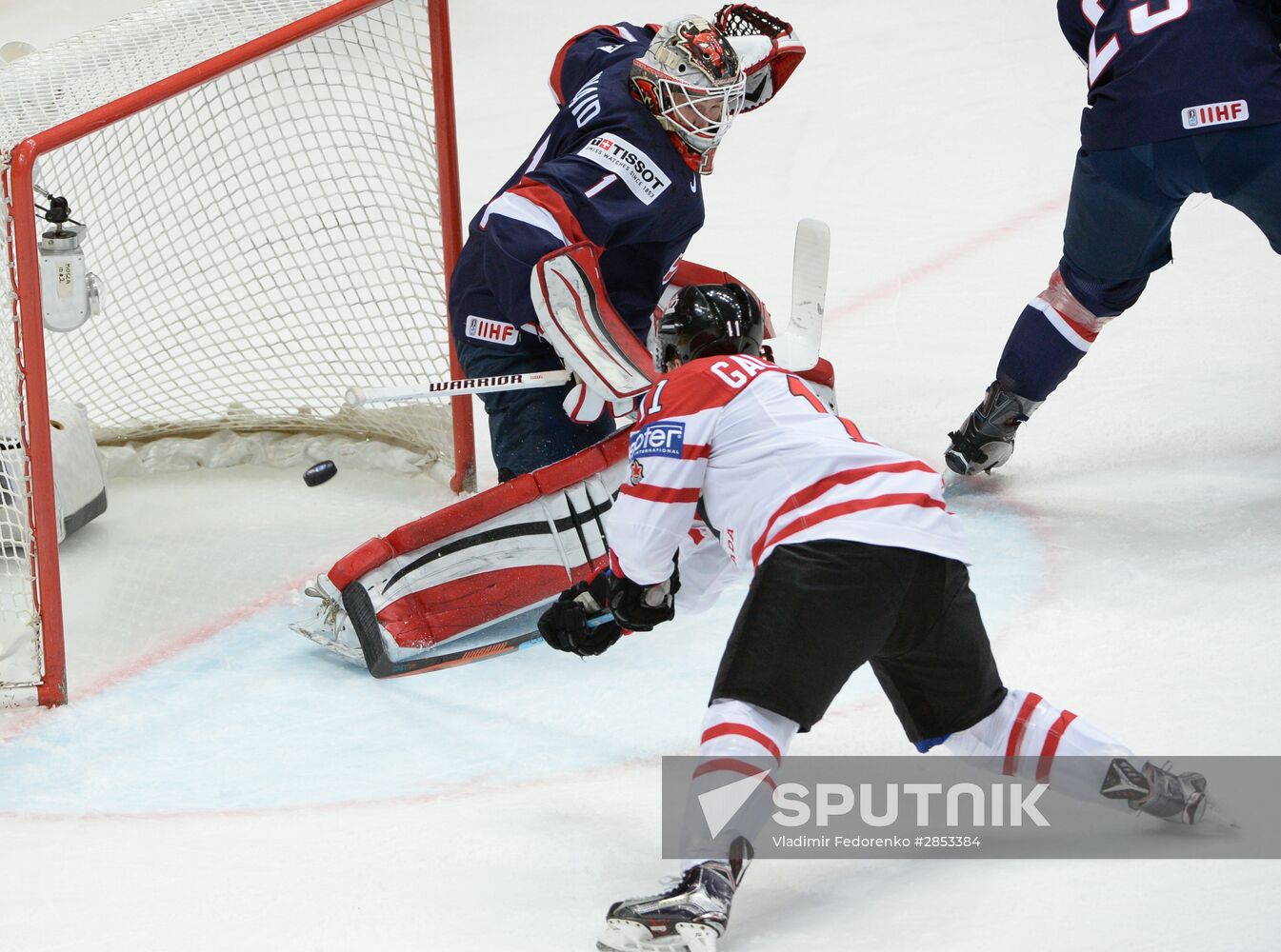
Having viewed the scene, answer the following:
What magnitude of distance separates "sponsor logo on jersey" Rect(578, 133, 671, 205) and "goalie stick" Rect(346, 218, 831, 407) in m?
0.31

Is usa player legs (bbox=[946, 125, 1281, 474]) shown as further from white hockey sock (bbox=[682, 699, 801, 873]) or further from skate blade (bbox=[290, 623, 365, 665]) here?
white hockey sock (bbox=[682, 699, 801, 873])

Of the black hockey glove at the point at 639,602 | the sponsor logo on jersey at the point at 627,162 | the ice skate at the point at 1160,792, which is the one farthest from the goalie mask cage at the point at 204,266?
the ice skate at the point at 1160,792

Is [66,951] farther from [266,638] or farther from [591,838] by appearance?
[266,638]

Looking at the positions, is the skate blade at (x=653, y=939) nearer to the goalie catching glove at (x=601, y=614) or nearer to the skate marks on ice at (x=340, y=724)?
the goalie catching glove at (x=601, y=614)

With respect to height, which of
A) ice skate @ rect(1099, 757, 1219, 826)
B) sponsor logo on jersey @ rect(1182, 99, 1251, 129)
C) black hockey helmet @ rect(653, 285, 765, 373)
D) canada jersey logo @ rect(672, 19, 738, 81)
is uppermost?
canada jersey logo @ rect(672, 19, 738, 81)

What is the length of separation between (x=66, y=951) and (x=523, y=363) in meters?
1.47

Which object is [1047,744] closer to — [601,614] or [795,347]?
[601,614]

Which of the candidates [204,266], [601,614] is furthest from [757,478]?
[204,266]

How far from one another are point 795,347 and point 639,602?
976mm

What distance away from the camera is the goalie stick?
290cm

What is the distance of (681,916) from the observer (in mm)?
1772

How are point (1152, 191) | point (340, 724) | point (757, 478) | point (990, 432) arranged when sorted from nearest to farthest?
point (757, 478) → point (340, 724) → point (1152, 191) → point (990, 432)

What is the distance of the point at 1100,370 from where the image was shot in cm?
405

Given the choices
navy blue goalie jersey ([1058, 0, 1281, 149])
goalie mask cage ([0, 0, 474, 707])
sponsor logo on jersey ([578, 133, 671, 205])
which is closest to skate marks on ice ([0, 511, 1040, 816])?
goalie mask cage ([0, 0, 474, 707])
